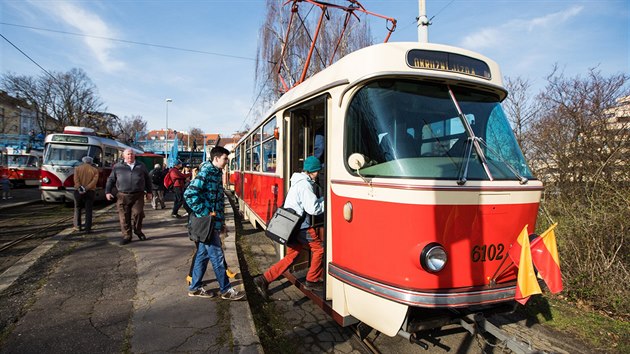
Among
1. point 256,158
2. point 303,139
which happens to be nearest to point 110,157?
point 256,158

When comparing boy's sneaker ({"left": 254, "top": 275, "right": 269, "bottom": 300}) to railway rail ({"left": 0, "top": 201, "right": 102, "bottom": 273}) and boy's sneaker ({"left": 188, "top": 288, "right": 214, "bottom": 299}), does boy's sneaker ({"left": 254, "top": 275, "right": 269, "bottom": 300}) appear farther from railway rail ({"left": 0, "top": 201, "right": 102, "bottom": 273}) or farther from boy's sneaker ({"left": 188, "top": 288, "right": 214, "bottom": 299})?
railway rail ({"left": 0, "top": 201, "right": 102, "bottom": 273})

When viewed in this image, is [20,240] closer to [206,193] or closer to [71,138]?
[206,193]

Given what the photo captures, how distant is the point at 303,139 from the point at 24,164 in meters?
26.9

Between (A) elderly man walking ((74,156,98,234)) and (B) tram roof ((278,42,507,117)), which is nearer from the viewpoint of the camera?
(B) tram roof ((278,42,507,117))

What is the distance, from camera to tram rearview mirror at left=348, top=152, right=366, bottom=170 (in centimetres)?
306

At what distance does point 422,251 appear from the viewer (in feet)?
8.66

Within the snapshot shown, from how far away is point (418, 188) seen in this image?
263cm

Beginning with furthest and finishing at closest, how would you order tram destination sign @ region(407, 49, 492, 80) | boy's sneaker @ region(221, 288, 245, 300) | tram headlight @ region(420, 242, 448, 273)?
1. boy's sneaker @ region(221, 288, 245, 300)
2. tram destination sign @ region(407, 49, 492, 80)
3. tram headlight @ region(420, 242, 448, 273)

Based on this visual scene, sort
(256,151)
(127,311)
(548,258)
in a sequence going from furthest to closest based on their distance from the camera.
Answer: (256,151) < (127,311) < (548,258)

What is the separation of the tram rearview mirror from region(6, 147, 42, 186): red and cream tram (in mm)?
27746

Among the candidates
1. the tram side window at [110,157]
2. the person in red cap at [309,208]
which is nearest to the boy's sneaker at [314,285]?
the person in red cap at [309,208]

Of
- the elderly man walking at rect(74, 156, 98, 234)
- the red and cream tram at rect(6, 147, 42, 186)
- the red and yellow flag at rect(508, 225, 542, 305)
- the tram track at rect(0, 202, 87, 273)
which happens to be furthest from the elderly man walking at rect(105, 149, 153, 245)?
the red and cream tram at rect(6, 147, 42, 186)

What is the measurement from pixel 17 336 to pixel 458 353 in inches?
163

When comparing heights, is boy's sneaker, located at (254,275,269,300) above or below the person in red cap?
below
